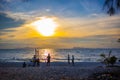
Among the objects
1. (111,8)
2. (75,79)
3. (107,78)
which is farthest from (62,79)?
(111,8)

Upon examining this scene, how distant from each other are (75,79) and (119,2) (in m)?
6.77

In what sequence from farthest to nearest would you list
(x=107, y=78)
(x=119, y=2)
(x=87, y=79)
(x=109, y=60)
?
(x=109, y=60), (x=87, y=79), (x=107, y=78), (x=119, y=2)

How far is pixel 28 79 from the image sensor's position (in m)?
17.5

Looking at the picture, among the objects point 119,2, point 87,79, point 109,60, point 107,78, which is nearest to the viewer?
point 119,2

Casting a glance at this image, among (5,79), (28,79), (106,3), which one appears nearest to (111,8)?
(106,3)

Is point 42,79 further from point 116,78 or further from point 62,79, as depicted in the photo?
point 116,78

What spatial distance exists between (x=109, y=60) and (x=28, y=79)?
16200 mm

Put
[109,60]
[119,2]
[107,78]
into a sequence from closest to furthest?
[119,2] → [107,78] → [109,60]

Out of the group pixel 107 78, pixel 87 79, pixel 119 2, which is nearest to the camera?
pixel 119 2

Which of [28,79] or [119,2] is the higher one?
[119,2]

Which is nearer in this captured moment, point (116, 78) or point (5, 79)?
point (116, 78)

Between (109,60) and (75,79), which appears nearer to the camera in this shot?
(75,79)

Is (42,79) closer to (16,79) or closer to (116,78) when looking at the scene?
(16,79)

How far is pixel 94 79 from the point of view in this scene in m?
16.2
